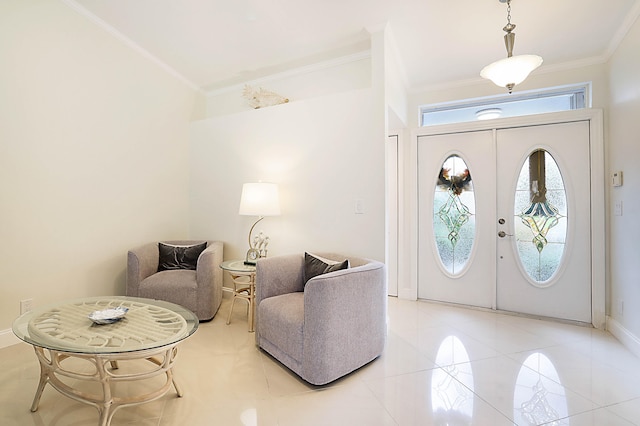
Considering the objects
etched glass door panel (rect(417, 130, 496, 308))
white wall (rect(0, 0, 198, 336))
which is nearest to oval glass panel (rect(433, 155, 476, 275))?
etched glass door panel (rect(417, 130, 496, 308))

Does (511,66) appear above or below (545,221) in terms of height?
above

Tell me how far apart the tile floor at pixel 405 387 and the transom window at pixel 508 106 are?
2.38 metres

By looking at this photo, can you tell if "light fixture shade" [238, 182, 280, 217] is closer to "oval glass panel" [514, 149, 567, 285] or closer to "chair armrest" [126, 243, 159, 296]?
"chair armrest" [126, 243, 159, 296]

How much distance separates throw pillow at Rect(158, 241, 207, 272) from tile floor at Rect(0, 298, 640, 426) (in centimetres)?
85

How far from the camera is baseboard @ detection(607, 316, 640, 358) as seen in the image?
2353 millimetres

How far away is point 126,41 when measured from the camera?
317cm

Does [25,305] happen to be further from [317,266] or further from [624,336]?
[624,336]

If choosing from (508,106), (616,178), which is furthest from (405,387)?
(508,106)

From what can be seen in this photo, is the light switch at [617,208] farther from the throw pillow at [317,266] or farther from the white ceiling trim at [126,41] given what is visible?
the white ceiling trim at [126,41]

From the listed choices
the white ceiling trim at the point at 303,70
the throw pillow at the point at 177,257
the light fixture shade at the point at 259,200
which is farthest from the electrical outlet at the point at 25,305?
the white ceiling trim at the point at 303,70

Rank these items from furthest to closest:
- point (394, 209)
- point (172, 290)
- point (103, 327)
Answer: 1. point (394, 209)
2. point (172, 290)
3. point (103, 327)

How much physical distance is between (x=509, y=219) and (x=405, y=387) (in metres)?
2.39

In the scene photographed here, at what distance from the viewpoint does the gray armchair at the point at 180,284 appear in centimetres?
285

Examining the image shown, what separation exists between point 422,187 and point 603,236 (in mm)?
1810
